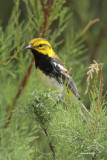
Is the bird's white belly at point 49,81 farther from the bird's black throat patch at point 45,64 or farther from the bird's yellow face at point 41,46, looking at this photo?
the bird's yellow face at point 41,46

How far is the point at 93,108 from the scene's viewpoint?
1337mm

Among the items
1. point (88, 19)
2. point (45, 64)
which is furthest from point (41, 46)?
point (88, 19)

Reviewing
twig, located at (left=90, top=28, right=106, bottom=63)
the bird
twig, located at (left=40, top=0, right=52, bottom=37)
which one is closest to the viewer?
twig, located at (left=40, top=0, right=52, bottom=37)

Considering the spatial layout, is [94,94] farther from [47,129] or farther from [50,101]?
[47,129]

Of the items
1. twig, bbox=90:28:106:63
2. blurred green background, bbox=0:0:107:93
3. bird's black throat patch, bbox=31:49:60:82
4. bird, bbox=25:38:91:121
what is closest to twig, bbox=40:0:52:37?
bird, bbox=25:38:91:121

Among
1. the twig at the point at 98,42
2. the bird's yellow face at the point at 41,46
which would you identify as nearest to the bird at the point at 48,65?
the bird's yellow face at the point at 41,46

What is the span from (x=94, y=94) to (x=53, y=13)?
1.24 meters

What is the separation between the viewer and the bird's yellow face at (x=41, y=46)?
2640 millimetres

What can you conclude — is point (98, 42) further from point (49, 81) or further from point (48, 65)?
point (49, 81)

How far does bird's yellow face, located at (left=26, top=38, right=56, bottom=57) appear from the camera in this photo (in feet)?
8.66

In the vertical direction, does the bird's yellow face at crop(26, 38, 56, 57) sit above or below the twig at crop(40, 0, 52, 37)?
below

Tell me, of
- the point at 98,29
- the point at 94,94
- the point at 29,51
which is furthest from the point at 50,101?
the point at 98,29

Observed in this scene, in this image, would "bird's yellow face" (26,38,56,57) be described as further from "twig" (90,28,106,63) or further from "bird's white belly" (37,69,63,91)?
"twig" (90,28,106,63)

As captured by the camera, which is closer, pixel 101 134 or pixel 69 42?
pixel 101 134
